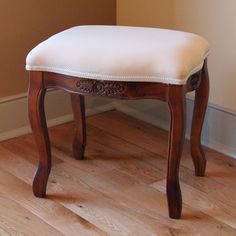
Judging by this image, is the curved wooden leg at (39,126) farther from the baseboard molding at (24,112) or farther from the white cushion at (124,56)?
the baseboard molding at (24,112)

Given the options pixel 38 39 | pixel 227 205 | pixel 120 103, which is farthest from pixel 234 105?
pixel 38 39

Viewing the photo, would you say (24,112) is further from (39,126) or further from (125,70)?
(125,70)

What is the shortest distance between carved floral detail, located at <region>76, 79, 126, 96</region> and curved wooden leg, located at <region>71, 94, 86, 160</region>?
1.17 ft

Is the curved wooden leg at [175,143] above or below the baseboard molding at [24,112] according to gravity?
above

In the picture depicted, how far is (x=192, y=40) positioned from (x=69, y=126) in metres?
0.87

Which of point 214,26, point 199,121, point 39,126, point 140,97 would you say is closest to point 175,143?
point 140,97

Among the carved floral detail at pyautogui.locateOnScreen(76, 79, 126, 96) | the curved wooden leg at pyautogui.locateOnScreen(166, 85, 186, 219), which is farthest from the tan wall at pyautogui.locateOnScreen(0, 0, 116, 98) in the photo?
the curved wooden leg at pyautogui.locateOnScreen(166, 85, 186, 219)

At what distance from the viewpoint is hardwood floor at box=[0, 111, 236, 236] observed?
1.61 metres

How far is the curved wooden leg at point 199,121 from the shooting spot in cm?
174

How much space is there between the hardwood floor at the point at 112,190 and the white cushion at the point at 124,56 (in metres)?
0.43

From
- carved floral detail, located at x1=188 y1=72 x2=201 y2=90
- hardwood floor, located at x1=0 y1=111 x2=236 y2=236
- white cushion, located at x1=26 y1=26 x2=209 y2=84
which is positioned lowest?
hardwood floor, located at x1=0 y1=111 x2=236 y2=236

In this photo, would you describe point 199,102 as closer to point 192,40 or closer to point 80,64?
point 192,40

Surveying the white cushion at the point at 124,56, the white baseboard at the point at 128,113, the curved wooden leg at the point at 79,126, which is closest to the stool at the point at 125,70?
the white cushion at the point at 124,56

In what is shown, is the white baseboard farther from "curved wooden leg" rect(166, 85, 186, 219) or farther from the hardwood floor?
"curved wooden leg" rect(166, 85, 186, 219)
